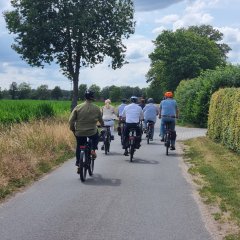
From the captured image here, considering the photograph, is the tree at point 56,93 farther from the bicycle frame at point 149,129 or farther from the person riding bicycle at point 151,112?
the bicycle frame at point 149,129

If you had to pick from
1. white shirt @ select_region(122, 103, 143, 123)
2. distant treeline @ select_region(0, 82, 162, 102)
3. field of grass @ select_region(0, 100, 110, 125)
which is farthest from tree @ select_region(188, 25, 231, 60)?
white shirt @ select_region(122, 103, 143, 123)

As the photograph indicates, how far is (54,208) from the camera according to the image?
832cm

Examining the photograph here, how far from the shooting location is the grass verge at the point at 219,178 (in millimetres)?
7938

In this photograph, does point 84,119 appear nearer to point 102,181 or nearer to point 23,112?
point 102,181

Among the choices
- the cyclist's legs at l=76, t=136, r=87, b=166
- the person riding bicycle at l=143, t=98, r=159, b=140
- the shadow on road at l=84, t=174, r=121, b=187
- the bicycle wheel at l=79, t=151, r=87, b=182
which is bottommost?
the shadow on road at l=84, t=174, r=121, b=187

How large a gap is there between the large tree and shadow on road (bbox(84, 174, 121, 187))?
5903 cm

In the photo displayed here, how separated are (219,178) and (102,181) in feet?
8.67

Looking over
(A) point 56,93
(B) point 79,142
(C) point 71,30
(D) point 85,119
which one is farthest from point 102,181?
(A) point 56,93

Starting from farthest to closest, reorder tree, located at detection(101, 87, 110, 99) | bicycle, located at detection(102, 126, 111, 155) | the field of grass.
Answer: tree, located at detection(101, 87, 110, 99), the field of grass, bicycle, located at detection(102, 126, 111, 155)

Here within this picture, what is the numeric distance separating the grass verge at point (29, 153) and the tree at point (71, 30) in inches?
895

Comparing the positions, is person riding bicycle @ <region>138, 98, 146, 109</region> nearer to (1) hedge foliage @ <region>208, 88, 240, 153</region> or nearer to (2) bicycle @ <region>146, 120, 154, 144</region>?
(2) bicycle @ <region>146, 120, 154, 144</region>

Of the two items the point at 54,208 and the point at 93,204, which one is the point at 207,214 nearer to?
the point at 93,204

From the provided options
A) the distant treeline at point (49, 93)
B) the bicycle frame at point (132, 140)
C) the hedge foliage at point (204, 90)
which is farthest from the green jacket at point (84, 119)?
the distant treeline at point (49, 93)

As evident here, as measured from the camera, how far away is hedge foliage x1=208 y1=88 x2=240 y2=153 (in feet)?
53.1
